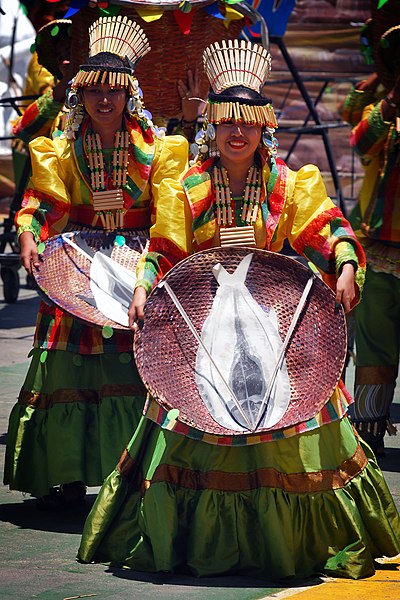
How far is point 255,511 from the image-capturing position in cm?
444

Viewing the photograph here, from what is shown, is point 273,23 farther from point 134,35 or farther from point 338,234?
point 338,234

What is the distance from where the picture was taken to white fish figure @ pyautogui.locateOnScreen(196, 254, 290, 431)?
Result: 441 centimetres

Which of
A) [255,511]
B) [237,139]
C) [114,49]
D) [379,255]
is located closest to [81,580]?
[255,511]

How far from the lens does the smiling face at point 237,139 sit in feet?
15.2

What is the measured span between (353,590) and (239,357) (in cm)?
81

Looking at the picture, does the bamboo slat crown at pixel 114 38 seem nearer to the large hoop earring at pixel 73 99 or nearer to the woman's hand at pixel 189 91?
the large hoop earring at pixel 73 99

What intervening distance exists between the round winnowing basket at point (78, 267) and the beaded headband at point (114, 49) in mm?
582

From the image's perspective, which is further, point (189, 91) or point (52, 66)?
point (52, 66)

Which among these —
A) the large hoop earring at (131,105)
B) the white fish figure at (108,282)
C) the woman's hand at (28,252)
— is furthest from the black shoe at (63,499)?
the large hoop earring at (131,105)

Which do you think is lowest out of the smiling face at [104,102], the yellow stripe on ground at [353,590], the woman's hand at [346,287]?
the yellow stripe on ground at [353,590]

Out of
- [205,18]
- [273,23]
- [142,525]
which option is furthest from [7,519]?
[273,23]

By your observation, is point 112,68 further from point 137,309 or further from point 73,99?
point 137,309

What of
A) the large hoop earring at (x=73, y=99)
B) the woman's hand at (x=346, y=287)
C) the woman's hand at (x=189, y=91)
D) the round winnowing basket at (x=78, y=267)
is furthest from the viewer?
the woman's hand at (x=189, y=91)

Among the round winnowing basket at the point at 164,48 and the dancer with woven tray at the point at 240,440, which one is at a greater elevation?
the round winnowing basket at the point at 164,48
